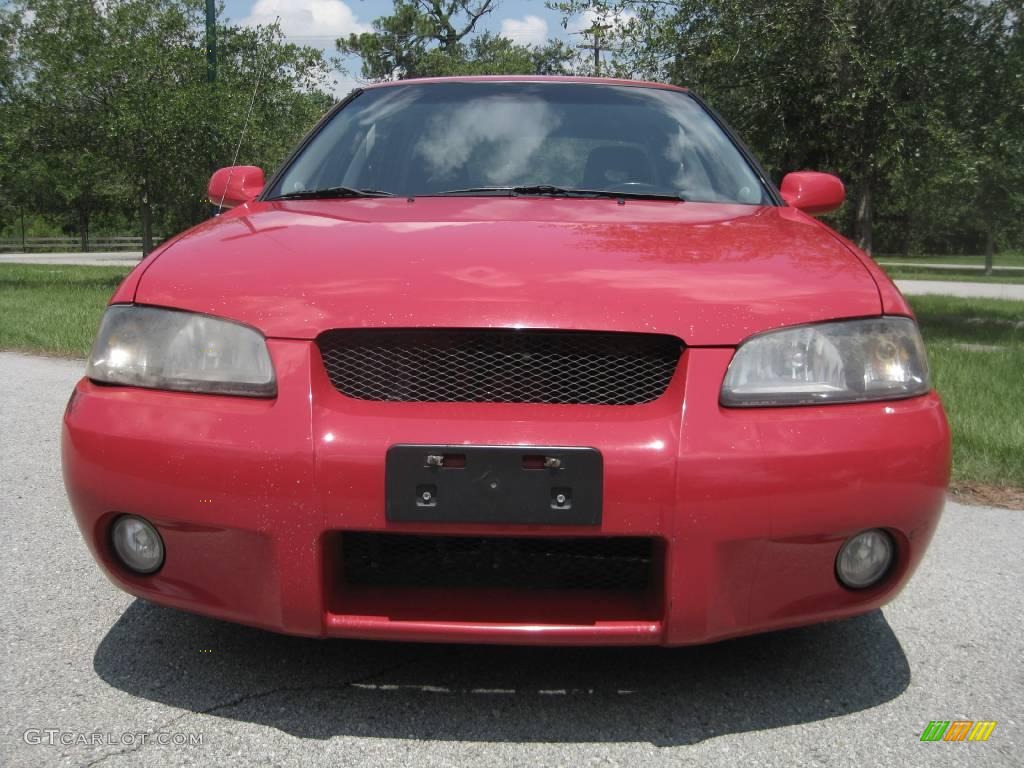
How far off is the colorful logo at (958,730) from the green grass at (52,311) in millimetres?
5853

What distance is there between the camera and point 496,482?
1884 mm

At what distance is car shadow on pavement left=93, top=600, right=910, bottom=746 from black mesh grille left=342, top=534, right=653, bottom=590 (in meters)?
0.29

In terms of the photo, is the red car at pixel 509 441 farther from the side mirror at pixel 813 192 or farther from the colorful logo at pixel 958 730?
the side mirror at pixel 813 192

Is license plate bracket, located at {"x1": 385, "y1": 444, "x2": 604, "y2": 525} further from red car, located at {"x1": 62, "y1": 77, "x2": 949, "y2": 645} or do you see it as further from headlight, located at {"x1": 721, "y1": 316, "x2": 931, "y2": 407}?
headlight, located at {"x1": 721, "y1": 316, "x2": 931, "y2": 407}

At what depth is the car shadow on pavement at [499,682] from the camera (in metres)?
2.11

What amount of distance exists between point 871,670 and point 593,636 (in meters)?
0.86

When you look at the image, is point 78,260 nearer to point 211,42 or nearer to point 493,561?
point 211,42

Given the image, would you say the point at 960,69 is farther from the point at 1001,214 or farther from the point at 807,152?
the point at 1001,214

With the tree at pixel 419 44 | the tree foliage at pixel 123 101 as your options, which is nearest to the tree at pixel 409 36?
the tree at pixel 419 44

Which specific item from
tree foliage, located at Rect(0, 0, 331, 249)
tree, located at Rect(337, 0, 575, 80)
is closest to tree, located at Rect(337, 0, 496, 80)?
tree, located at Rect(337, 0, 575, 80)

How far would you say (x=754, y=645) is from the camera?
2527 millimetres

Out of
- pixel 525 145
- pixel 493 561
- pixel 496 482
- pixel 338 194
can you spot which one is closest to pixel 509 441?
pixel 496 482

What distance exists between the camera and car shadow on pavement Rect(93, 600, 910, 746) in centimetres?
211

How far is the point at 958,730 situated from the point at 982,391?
454cm
